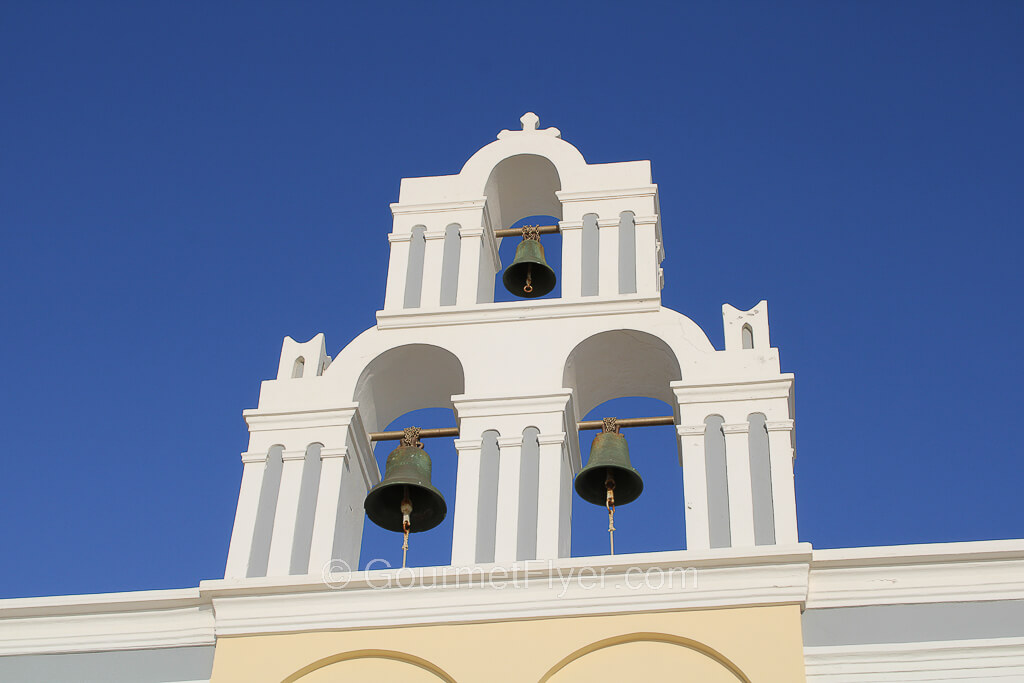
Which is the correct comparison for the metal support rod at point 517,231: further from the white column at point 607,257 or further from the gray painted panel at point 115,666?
the gray painted panel at point 115,666

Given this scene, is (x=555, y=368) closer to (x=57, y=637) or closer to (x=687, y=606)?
(x=687, y=606)

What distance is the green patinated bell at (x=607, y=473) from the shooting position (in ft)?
42.5

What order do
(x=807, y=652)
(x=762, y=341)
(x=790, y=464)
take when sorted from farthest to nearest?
(x=762, y=341) < (x=790, y=464) < (x=807, y=652)

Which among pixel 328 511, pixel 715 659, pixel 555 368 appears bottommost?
pixel 715 659

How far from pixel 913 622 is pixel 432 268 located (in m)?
5.27

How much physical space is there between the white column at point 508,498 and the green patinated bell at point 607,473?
57 cm

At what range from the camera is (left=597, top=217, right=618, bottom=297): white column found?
46.1ft

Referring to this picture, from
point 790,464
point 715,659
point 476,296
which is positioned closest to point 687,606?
point 715,659

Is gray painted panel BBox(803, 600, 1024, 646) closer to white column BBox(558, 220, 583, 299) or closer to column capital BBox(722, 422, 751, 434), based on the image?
column capital BBox(722, 422, 751, 434)

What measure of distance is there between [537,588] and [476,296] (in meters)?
3.35

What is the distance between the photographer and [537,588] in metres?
11.7

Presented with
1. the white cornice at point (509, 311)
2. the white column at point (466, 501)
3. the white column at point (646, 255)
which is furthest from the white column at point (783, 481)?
the white column at point (466, 501)

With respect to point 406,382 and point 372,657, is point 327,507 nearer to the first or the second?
point 372,657

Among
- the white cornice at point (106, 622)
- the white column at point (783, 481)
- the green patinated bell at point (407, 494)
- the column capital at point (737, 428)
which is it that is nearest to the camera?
the white column at point (783, 481)
